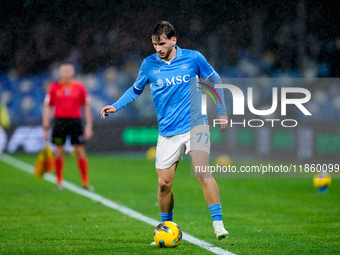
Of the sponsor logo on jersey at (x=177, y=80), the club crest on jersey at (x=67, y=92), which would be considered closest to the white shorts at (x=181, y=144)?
the sponsor logo on jersey at (x=177, y=80)

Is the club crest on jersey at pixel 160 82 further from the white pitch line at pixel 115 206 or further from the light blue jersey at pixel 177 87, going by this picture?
the white pitch line at pixel 115 206

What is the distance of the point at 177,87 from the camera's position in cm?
590

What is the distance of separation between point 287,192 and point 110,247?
532 cm

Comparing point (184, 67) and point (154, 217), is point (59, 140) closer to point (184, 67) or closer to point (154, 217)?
point (154, 217)

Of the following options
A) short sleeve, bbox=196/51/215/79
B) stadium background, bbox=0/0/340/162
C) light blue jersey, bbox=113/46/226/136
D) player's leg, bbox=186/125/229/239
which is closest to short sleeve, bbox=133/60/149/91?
light blue jersey, bbox=113/46/226/136

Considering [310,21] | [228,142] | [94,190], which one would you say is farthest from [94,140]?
[94,190]

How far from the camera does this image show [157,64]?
5930mm

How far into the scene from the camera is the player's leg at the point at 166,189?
588 centimetres

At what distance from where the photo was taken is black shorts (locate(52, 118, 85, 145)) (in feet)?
36.1

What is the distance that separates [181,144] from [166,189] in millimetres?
419

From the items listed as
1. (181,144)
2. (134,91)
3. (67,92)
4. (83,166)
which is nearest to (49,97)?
(67,92)

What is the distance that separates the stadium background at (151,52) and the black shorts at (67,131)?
6.92 feet

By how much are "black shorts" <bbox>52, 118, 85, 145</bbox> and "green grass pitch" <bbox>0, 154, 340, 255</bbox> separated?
2.78ft

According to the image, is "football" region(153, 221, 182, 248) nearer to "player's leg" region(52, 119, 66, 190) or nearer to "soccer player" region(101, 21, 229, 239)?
"soccer player" region(101, 21, 229, 239)
